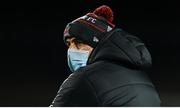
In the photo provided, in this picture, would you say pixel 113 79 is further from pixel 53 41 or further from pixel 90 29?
pixel 53 41

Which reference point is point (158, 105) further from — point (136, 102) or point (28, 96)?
point (28, 96)

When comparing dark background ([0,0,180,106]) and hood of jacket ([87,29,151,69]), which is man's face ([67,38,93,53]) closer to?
hood of jacket ([87,29,151,69])

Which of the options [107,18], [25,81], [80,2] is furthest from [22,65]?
[107,18]

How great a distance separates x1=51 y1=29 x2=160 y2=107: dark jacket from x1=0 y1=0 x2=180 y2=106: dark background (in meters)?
2.74

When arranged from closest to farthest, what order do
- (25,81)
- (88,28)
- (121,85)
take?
(121,85) → (88,28) → (25,81)

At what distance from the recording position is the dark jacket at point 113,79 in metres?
1.14

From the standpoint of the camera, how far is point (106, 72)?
46.8 inches

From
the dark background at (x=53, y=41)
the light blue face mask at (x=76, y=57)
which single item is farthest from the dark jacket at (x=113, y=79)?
the dark background at (x=53, y=41)

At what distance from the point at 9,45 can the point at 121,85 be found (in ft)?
10.1

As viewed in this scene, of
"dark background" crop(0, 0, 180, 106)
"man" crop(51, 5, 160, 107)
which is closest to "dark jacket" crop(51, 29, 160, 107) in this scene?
"man" crop(51, 5, 160, 107)

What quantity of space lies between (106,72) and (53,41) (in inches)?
120

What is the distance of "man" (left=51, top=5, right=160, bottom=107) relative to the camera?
1146 millimetres

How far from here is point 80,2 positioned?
157 inches

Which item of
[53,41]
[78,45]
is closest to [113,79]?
[78,45]
